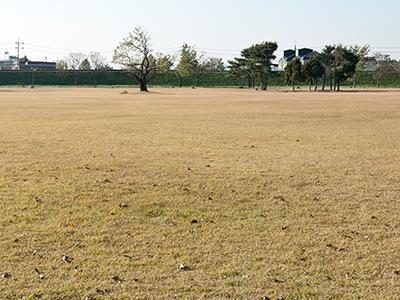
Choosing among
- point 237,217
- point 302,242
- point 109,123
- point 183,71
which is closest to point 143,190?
point 237,217

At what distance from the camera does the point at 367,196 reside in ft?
30.5

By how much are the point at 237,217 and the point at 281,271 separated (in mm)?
2189

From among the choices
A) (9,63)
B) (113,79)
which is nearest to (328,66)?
(113,79)

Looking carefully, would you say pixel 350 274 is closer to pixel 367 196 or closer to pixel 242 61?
pixel 367 196

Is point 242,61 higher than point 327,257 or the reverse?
higher

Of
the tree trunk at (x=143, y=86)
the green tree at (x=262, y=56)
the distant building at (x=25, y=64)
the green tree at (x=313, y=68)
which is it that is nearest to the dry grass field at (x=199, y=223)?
the tree trunk at (x=143, y=86)

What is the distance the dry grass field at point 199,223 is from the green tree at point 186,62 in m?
101

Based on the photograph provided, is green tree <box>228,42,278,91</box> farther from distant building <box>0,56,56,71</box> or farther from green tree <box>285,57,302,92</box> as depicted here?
distant building <box>0,56,56,71</box>

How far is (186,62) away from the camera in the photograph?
379 feet

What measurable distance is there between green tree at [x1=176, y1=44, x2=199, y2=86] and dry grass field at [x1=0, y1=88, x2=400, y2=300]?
330 ft

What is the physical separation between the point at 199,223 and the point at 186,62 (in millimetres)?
109899

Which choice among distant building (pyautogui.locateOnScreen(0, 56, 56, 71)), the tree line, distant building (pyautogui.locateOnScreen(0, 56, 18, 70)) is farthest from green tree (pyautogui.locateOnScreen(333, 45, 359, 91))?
distant building (pyautogui.locateOnScreen(0, 56, 18, 70))

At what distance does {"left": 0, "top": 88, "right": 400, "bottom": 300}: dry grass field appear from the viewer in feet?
17.5

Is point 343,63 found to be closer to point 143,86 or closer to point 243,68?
point 243,68
